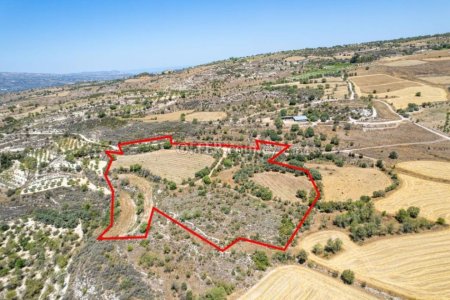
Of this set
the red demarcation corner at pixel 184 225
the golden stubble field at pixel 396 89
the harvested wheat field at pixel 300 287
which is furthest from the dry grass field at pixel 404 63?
the harvested wheat field at pixel 300 287

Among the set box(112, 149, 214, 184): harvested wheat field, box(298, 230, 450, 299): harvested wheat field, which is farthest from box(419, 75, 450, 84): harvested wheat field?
box(112, 149, 214, 184): harvested wheat field

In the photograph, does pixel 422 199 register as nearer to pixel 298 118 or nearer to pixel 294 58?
pixel 298 118

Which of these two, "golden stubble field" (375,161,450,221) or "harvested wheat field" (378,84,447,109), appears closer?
"golden stubble field" (375,161,450,221)

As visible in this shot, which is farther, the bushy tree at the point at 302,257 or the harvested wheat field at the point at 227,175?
the harvested wheat field at the point at 227,175

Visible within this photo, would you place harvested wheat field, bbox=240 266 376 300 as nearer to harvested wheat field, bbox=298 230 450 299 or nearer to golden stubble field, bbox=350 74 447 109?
harvested wheat field, bbox=298 230 450 299

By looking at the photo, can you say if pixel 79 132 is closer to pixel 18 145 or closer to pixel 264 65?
pixel 18 145

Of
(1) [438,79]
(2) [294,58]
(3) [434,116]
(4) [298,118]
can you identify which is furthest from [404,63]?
(4) [298,118]

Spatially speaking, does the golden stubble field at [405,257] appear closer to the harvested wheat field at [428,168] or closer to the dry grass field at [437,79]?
the harvested wheat field at [428,168]
